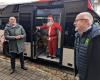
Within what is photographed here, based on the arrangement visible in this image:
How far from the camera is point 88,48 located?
2453 millimetres

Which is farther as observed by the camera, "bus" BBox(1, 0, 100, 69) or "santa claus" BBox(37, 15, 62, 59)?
"santa claus" BBox(37, 15, 62, 59)

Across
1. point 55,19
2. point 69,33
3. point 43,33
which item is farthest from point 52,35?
point 69,33

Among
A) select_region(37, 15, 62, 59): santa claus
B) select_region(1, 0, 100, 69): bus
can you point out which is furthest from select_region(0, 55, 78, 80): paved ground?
select_region(37, 15, 62, 59): santa claus

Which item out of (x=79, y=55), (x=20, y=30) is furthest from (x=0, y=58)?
(x=79, y=55)

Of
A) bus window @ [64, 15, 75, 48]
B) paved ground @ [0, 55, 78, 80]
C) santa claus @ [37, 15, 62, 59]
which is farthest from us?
santa claus @ [37, 15, 62, 59]

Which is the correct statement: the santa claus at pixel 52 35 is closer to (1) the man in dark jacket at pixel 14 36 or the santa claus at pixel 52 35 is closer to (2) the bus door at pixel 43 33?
(2) the bus door at pixel 43 33

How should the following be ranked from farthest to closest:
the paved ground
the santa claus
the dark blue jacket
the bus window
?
the santa claus → the bus window → the paved ground → the dark blue jacket

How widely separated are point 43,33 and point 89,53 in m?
4.75

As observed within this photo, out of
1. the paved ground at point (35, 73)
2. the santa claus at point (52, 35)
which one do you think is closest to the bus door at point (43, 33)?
the santa claus at point (52, 35)

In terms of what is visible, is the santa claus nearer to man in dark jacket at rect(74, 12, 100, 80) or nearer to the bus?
the bus

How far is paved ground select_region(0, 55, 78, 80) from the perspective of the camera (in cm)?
518

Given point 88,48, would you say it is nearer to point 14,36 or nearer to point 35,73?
point 14,36

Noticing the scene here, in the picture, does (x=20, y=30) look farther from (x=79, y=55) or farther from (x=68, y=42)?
(x=79, y=55)

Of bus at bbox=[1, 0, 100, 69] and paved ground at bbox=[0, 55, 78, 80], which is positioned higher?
bus at bbox=[1, 0, 100, 69]
